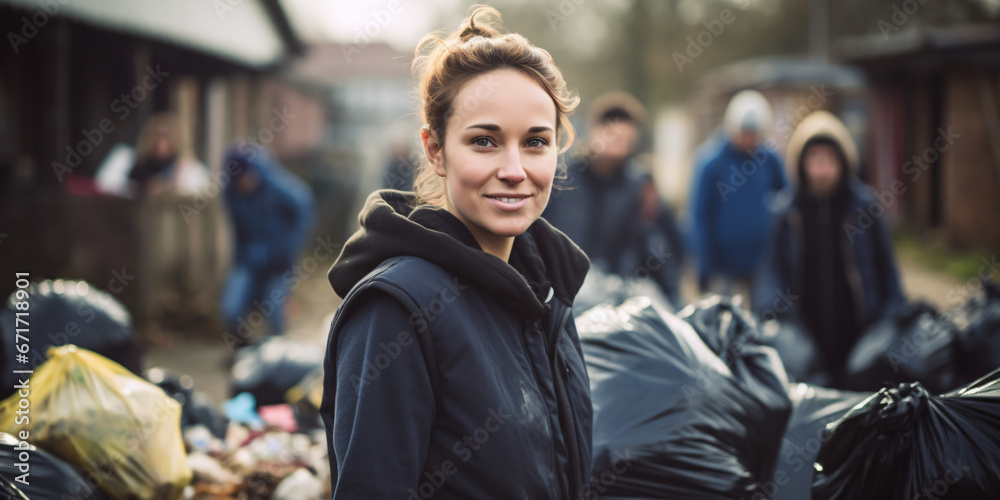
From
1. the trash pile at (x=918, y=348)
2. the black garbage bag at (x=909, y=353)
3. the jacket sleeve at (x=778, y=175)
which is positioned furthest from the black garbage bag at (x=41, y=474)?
the jacket sleeve at (x=778, y=175)

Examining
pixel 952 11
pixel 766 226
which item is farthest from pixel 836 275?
pixel 952 11

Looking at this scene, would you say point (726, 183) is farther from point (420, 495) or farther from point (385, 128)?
point (385, 128)

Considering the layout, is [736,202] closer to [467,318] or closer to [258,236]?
[258,236]

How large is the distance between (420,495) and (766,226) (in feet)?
16.2

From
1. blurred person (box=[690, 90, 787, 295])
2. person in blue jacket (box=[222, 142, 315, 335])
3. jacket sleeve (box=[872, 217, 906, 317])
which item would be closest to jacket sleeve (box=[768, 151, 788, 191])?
blurred person (box=[690, 90, 787, 295])

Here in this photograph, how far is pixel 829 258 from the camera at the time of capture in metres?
4.36

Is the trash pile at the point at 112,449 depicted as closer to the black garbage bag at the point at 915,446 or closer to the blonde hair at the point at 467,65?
the blonde hair at the point at 467,65

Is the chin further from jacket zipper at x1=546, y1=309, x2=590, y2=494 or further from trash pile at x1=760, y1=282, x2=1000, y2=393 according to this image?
trash pile at x1=760, y1=282, x2=1000, y2=393

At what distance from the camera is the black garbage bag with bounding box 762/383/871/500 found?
2291 mm

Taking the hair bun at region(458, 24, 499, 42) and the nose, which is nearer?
the nose

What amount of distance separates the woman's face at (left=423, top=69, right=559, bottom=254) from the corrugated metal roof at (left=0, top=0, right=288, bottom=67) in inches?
235

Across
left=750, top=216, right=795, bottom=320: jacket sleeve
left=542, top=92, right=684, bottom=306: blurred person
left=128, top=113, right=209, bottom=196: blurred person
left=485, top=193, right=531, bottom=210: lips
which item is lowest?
left=485, top=193, right=531, bottom=210: lips

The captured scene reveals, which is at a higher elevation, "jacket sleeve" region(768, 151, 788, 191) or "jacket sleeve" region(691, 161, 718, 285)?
"jacket sleeve" region(768, 151, 788, 191)

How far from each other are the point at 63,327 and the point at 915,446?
Answer: 2882mm
